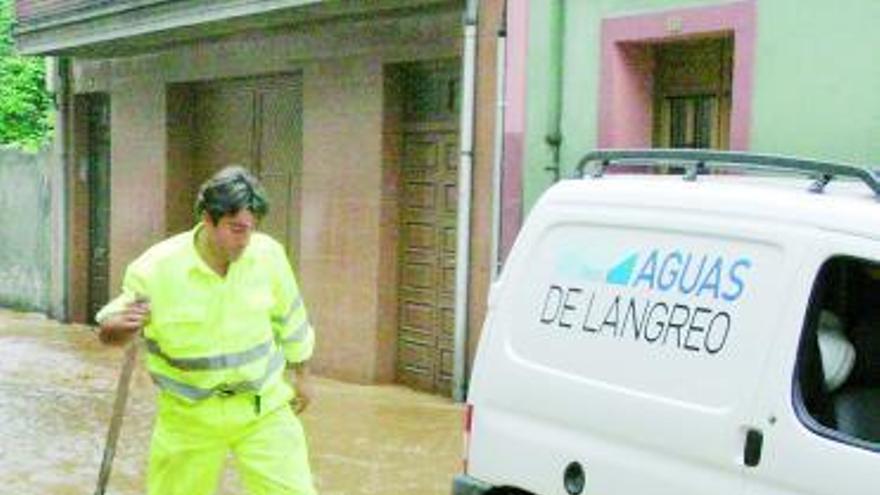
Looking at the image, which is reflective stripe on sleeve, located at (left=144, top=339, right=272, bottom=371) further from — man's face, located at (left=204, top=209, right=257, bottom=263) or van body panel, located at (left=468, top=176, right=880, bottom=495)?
van body panel, located at (left=468, top=176, right=880, bottom=495)

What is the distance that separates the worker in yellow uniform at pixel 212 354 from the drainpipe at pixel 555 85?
206 inches

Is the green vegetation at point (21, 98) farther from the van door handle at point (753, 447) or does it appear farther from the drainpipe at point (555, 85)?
the van door handle at point (753, 447)

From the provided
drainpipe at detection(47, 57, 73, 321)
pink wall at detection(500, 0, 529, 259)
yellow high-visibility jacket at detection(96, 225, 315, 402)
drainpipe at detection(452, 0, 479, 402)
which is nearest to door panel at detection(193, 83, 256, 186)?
drainpipe at detection(47, 57, 73, 321)

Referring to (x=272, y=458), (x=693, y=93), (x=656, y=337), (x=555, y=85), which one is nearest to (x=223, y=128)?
(x=555, y=85)

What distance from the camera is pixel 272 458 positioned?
500cm

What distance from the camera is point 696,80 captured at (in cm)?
959

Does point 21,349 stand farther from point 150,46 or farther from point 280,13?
point 280,13

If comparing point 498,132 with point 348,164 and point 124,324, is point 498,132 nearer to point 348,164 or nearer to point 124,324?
point 348,164

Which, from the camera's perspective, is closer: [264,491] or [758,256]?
[758,256]

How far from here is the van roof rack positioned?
4.14 meters

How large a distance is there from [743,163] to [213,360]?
6.48 ft

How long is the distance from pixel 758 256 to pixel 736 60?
15.5ft

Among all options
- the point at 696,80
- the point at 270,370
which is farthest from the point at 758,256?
the point at 696,80

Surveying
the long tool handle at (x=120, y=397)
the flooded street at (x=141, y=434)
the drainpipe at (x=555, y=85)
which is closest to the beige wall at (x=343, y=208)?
the flooded street at (x=141, y=434)
